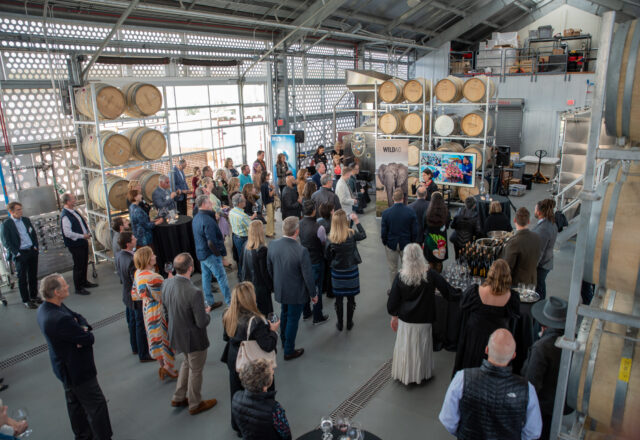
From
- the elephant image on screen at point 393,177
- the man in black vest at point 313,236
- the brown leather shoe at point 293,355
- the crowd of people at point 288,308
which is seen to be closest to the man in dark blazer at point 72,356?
the crowd of people at point 288,308

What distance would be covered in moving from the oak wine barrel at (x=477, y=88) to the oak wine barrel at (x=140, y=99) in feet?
21.6

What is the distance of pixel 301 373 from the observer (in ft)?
16.1

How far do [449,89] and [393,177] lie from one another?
2402 millimetres

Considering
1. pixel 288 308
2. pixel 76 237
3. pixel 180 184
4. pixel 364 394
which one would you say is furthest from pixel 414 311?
pixel 180 184

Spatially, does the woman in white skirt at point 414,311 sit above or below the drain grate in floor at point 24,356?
above

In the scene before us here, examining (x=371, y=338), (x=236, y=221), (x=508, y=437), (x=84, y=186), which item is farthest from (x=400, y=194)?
(x=84, y=186)

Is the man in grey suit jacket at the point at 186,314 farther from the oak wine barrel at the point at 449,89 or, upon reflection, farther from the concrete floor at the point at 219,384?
the oak wine barrel at the point at 449,89

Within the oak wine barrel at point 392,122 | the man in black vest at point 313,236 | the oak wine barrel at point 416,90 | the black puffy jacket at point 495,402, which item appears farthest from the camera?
the oak wine barrel at point 392,122

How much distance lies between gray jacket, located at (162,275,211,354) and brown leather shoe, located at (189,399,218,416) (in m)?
0.65

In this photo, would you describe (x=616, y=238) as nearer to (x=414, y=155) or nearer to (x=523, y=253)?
(x=523, y=253)

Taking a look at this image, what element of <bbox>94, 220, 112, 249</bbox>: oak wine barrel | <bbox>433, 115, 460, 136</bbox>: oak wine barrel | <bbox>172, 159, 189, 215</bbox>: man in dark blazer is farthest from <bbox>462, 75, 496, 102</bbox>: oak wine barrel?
<bbox>94, 220, 112, 249</bbox>: oak wine barrel

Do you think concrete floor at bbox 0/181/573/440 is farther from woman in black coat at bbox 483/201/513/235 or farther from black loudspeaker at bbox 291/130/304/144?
black loudspeaker at bbox 291/130/304/144

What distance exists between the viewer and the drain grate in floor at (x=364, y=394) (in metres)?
4.30

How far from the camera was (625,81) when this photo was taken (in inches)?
74.7
